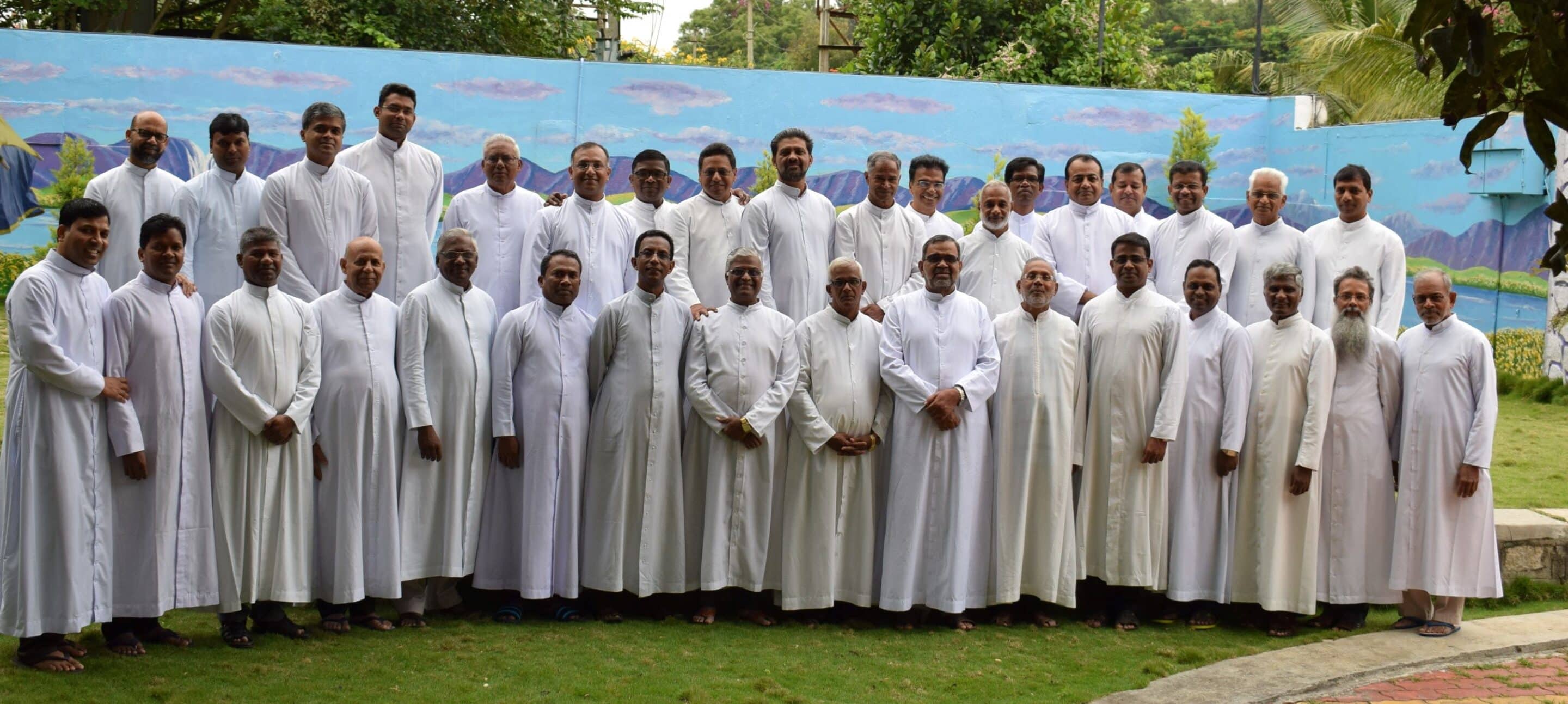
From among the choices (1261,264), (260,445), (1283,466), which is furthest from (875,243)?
(260,445)

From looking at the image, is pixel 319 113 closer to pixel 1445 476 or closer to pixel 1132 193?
pixel 1132 193

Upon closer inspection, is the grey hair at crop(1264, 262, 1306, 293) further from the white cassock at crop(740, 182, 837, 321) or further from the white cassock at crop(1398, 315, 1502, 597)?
the white cassock at crop(740, 182, 837, 321)

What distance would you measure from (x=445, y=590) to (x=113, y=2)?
13621mm

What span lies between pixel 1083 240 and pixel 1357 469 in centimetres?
199

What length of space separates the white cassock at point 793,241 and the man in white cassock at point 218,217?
99.0 inches

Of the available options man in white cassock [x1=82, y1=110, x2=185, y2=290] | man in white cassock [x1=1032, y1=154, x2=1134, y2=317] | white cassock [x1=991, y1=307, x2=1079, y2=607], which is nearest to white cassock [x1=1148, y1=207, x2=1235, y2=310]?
man in white cassock [x1=1032, y1=154, x2=1134, y2=317]

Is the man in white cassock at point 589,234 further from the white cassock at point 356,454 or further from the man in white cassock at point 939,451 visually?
the man in white cassock at point 939,451

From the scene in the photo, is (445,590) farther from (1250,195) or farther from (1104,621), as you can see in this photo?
(1250,195)

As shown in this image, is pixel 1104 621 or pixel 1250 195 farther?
pixel 1250 195

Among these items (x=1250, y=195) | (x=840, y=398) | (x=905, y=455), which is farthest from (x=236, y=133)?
(x=1250, y=195)

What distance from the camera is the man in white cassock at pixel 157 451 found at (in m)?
5.37

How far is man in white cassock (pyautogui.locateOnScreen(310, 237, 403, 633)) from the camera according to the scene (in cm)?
589

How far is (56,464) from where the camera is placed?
16.9 feet

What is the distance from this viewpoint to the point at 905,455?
640 cm
